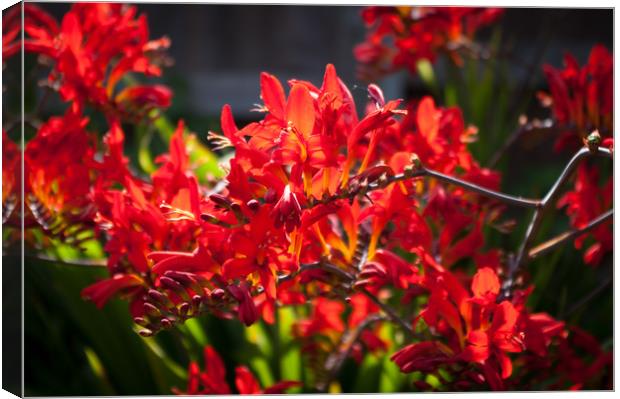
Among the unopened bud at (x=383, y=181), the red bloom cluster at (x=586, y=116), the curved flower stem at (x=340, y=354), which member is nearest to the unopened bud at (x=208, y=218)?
the unopened bud at (x=383, y=181)

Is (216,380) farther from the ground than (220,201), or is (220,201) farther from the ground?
(220,201)

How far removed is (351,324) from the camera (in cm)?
101

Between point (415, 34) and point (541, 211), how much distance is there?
49 cm

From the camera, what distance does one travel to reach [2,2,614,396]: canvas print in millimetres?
637

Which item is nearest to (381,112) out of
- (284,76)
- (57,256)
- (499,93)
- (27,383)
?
(57,256)

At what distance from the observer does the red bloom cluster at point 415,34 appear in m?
1.05

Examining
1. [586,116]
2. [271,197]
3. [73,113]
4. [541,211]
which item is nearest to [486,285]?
[541,211]

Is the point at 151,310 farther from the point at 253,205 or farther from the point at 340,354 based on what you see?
the point at 340,354

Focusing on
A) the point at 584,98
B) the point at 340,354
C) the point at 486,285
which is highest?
the point at 584,98

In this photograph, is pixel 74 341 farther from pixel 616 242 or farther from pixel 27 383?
pixel 616 242

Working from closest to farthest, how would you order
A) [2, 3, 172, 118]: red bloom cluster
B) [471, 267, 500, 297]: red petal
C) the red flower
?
the red flower, [471, 267, 500, 297]: red petal, [2, 3, 172, 118]: red bloom cluster

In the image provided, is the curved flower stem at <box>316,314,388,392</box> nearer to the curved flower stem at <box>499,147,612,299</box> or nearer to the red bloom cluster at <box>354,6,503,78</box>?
the curved flower stem at <box>499,147,612,299</box>

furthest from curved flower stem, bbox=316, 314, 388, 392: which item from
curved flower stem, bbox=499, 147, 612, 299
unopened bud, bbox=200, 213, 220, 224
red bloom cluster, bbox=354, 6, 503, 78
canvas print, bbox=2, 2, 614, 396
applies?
red bloom cluster, bbox=354, 6, 503, 78

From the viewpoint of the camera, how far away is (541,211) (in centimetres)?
67
